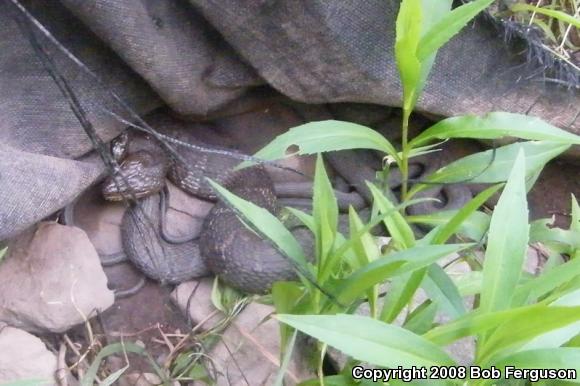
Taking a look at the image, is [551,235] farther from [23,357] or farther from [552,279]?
[23,357]

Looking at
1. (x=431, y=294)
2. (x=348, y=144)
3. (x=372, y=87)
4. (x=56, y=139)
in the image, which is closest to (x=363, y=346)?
(x=431, y=294)

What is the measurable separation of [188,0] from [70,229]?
0.72 metres

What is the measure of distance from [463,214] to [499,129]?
0.20 meters

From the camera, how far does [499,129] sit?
1.22m

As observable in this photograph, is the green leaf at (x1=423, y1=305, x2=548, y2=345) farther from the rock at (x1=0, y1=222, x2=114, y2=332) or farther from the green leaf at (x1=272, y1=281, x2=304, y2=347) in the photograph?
the rock at (x1=0, y1=222, x2=114, y2=332)

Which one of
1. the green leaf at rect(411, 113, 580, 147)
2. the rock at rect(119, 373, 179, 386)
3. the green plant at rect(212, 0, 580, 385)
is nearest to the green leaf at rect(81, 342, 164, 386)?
the rock at rect(119, 373, 179, 386)

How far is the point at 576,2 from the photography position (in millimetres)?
1833

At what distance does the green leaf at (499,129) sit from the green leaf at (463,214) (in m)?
0.12

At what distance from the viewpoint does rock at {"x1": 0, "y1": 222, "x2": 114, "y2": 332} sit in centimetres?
176

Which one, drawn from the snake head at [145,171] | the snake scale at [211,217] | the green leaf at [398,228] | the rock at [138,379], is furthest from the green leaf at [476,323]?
the snake head at [145,171]

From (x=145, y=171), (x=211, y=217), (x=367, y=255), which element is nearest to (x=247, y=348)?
(x=211, y=217)

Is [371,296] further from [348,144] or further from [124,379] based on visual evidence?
[124,379]

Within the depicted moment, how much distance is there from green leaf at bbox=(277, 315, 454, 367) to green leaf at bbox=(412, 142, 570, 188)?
400mm

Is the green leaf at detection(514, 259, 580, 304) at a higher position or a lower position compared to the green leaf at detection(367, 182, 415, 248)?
lower
